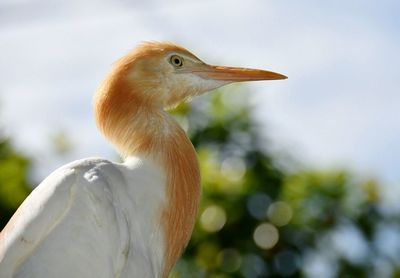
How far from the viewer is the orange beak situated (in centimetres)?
619

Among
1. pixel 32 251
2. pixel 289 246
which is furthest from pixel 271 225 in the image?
pixel 32 251

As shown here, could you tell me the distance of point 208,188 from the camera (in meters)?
11.3

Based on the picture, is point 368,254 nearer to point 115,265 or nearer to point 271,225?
point 271,225

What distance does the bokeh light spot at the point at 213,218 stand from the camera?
1125cm

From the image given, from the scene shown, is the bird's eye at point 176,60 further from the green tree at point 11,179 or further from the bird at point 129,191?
the green tree at point 11,179

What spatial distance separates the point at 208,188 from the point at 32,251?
19.5ft

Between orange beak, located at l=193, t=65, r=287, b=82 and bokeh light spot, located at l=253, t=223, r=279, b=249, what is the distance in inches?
197

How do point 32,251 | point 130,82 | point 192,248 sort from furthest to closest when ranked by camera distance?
point 192,248 < point 130,82 < point 32,251

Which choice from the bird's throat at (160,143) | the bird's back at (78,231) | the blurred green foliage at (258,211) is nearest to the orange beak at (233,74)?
the bird's throat at (160,143)

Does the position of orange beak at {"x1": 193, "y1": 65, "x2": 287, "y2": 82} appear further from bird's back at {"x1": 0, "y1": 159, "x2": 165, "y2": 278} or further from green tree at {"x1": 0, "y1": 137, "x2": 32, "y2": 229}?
green tree at {"x1": 0, "y1": 137, "x2": 32, "y2": 229}

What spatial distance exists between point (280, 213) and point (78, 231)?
6.08 metres

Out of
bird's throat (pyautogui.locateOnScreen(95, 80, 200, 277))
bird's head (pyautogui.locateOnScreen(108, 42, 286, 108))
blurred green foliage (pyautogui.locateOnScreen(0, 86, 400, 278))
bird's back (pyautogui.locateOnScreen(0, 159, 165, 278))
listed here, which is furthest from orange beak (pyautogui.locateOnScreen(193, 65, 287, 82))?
blurred green foliage (pyautogui.locateOnScreen(0, 86, 400, 278))

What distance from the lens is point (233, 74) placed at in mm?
6242

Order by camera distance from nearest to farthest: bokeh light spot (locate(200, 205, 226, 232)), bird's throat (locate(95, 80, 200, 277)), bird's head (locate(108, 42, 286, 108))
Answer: bird's throat (locate(95, 80, 200, 277)) < bird's head (locate(108, 42, 286, 108)) < bokeh light spot (locate(200, 205, 226, 232))
